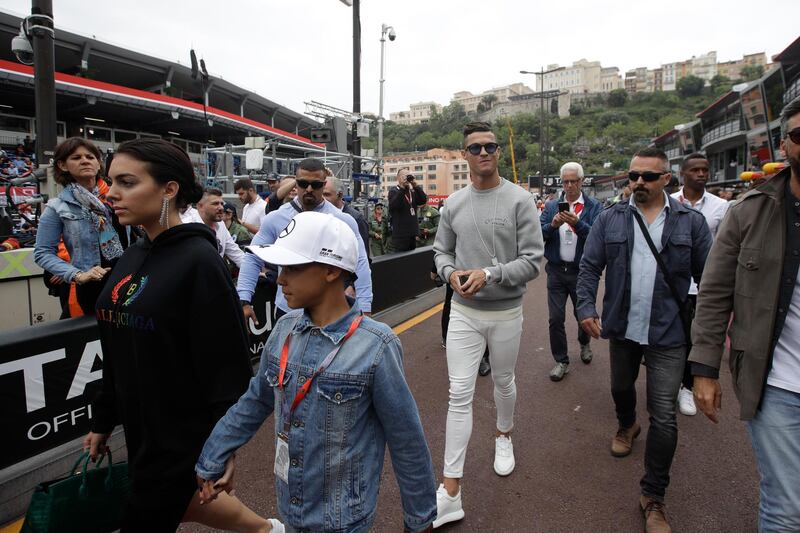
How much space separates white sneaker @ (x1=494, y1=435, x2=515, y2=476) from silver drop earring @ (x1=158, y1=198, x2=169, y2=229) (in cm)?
250

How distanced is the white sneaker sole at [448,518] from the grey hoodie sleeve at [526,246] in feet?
4.34

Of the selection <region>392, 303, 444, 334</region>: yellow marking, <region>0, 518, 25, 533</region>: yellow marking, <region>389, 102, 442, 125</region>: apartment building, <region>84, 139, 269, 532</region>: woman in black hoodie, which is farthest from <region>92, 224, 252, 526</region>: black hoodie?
<region>389, 102, 442, 125</region>: apartment building

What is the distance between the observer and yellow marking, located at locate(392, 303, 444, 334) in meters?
6.60

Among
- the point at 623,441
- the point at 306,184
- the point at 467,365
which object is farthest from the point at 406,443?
the point at 623,441

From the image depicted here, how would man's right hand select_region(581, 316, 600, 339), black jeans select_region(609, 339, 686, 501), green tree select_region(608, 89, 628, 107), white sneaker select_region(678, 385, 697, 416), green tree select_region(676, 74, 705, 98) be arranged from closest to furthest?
black jeans select_region(609, 339, 686, 501)
man's right hand select_region(581, 316, 600, 339)
white sneaker select_region(678, 385, 697, 416)
green tree select_region(676, 74, 705, 98)
green tree select_region(608, 89, 628, 107)

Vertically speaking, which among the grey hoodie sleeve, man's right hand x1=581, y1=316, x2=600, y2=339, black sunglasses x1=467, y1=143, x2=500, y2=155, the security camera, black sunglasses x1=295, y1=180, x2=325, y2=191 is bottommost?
man's right hand x1=581, y1=316, x2=600, y2=339

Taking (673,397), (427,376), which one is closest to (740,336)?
(673,397)

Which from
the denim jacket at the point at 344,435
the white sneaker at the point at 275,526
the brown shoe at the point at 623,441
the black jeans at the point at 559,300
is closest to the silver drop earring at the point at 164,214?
the denim jacket at the point at 344,435

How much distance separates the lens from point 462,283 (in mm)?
2760

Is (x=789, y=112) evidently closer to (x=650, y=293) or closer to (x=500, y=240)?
(x=650, y=293)

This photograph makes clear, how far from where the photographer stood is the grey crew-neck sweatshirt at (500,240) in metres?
2.86

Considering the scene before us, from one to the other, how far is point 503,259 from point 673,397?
1227mm

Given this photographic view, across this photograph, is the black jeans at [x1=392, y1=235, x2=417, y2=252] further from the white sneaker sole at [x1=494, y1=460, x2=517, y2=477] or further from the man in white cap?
the man in white cap

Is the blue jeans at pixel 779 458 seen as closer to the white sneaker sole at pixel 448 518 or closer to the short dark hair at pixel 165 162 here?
the white sneaker sole at pixel 448 518
